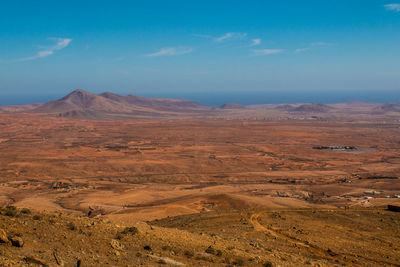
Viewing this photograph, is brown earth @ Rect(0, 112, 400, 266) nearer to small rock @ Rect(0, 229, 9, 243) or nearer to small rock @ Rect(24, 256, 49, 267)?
small rock @ Rect(24, 256, 49, 267)

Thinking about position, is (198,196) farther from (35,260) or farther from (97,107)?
(97,107)

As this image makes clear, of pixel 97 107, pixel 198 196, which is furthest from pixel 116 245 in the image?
pixel 97 107

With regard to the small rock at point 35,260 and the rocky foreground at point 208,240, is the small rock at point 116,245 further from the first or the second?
the small rock at point 35,260

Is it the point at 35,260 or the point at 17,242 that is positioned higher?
the point at 17,242

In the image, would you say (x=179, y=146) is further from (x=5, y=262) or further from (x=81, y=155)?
(x=5, y=262)

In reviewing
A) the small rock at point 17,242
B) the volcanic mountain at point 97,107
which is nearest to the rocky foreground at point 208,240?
the small rock at point 17,242

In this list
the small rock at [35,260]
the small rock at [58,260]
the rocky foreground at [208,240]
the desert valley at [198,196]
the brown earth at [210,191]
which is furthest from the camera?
the brown earth at [210,191]

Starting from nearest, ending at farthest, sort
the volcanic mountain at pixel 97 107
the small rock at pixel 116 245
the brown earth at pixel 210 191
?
the small rock at pixel 116 245
the brown earth at pixel 210 191
the volcanic mountain at pixel 97 107

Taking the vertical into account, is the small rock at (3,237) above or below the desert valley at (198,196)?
above

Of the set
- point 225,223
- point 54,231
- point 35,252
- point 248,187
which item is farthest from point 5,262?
point 248,187

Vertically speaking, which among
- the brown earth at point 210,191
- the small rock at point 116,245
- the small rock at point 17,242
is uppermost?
the small rock at point 17,242

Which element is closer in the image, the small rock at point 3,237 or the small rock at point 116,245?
the small rock at point 3,237
